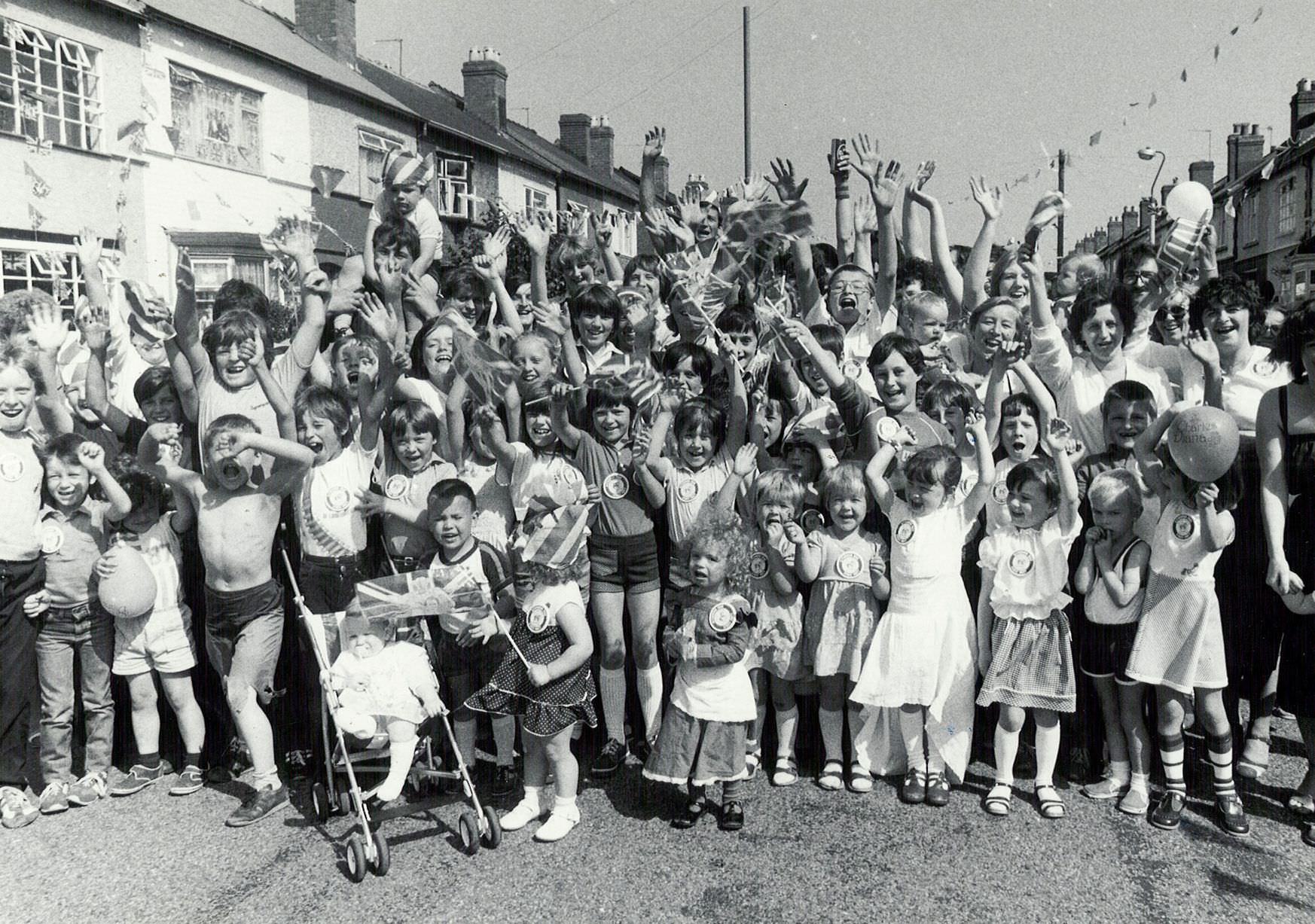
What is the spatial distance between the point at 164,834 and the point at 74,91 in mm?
13213

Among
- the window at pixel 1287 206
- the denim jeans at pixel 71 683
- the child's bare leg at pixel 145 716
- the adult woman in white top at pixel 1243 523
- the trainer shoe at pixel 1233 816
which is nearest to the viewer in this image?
the trainer shoe at pixel 1233 816

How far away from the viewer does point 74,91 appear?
45.3ft

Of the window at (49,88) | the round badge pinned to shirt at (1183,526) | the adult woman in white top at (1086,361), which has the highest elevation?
the window at (49,88)

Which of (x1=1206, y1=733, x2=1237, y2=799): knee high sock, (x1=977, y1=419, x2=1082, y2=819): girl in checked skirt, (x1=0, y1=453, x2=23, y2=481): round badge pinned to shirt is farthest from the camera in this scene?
(x1=0, y1=453, x2=23, y2=481): round badge pinned to shirt

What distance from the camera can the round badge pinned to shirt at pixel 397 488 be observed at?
4.40 metres

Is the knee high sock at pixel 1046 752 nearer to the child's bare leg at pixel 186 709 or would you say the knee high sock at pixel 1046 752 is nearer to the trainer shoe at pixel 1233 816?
the trainer shoe at pixel 1233 816

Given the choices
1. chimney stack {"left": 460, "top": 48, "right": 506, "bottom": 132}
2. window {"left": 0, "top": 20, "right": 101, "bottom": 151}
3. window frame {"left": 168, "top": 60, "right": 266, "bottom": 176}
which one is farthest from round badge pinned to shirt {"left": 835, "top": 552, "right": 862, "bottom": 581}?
chimney stack {"left": 460, "top": 48, "right": 506, "bottom": 132}

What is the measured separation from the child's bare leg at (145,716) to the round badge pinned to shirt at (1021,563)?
3759mm

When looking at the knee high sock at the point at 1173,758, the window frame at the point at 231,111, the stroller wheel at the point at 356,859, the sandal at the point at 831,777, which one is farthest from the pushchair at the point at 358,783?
the window frame at the point at 231,111

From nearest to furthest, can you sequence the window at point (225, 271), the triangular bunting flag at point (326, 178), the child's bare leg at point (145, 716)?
the child's bare leg at point (145, 716) < the triangular bunting flag at point (326, 178) < the window at point (225, 271)

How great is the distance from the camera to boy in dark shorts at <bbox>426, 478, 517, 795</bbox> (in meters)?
3.94

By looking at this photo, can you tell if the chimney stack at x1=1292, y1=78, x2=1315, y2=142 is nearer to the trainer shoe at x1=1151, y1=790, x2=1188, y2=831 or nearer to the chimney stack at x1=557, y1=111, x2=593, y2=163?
the chimney stack at x1=557, y1=111, x2=593, y2=163

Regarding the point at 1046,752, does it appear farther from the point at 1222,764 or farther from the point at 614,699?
the point at 614,699

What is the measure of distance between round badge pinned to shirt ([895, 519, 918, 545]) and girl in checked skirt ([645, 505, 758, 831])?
26.3 inches
